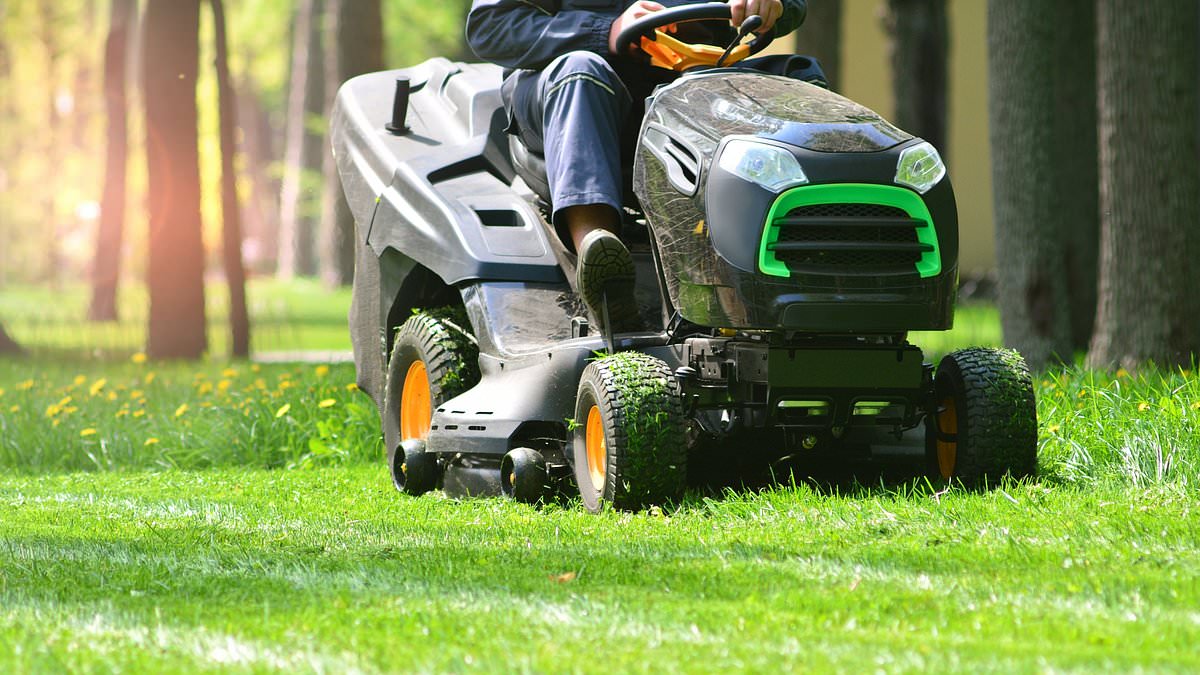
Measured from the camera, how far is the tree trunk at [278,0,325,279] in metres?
25.7

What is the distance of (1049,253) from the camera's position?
8773mm

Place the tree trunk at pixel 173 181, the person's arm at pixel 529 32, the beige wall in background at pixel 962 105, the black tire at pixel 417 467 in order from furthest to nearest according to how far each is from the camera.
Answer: the beige wall in background at pixel 962 105 < the tree trunk at pixel 173 181 < the black tire at pixel 417 467 < the person's arm at pixel 529 32

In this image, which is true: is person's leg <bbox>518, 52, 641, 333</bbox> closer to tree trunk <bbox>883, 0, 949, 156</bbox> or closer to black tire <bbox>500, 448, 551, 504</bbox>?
black tire <bbox>500, 448, 551, 504</bbox>

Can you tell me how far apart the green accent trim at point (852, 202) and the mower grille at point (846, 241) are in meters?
0.02

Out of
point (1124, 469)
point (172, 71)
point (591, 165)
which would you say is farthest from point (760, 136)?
point (172, 71)

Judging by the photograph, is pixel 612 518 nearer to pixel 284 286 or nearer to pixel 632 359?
pixel 632 359

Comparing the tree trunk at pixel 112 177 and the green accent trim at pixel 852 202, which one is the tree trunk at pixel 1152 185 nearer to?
the green accent trim at pixel 852 202

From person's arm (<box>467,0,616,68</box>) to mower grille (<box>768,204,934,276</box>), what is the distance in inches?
47.1

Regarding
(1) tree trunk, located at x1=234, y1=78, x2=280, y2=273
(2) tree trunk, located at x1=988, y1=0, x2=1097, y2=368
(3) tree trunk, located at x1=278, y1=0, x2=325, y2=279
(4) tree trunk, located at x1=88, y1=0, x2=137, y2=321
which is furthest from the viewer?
(1) tree trunk, located at x1=234, y1=78, x2=280, y2=273

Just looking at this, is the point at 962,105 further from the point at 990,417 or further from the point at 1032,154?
the point at 990,417

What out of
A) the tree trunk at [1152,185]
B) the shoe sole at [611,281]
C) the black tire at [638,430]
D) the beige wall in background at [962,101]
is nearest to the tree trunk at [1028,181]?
the tree trunk at [1152,185]

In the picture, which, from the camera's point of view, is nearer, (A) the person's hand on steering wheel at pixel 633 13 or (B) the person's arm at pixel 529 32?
(A) the person's hand on steering wheel at pixel 633 13

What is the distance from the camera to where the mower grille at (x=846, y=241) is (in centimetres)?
434

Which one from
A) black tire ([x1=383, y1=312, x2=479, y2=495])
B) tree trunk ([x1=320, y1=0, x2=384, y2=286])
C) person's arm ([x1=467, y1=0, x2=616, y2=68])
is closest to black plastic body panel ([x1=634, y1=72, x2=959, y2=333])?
person's arm ([x1=467, y1=0, x2=616, y2=68])
